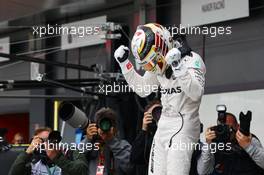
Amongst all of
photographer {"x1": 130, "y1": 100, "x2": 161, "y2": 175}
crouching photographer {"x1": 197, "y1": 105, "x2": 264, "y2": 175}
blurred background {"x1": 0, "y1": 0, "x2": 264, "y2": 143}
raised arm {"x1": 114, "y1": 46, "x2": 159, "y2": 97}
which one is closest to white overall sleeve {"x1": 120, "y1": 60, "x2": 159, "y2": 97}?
raised arm {"x1": 114, "y1": 46, "x2": 159, "y2": 97}

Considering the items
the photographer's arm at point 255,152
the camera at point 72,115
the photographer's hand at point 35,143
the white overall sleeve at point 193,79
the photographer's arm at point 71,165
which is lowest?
the photographer's arm at point 71,165

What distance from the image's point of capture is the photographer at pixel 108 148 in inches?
113

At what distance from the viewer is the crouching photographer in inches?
98.9

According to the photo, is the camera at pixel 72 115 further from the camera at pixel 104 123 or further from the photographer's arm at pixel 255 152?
the photographer's arm at pixel 255 152

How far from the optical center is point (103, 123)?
9.25 ft

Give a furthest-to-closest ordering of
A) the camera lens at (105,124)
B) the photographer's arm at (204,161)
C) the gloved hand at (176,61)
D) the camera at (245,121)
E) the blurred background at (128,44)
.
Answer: the blurred background at (128,44) → the camera lens at (105,124) → the photographer's arm at (204,161) → the camera at (245,121) → the gloved hand at (176,61)

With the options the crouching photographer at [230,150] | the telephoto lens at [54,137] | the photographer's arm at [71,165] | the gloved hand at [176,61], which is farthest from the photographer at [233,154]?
the telephoto lens at [54,137]

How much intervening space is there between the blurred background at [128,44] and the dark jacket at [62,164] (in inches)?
27.6

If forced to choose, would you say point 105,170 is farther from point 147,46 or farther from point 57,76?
point 57,76

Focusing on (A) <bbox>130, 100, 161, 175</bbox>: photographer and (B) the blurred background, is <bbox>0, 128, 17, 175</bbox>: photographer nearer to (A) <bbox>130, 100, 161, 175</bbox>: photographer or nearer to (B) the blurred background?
(B) the blurred background

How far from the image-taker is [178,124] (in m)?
2.39

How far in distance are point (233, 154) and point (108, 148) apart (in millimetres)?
691

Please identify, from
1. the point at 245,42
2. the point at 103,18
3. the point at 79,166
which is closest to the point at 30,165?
the point at 79,166

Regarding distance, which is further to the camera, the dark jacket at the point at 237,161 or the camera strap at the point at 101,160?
the camera strap at the point at 101,160
